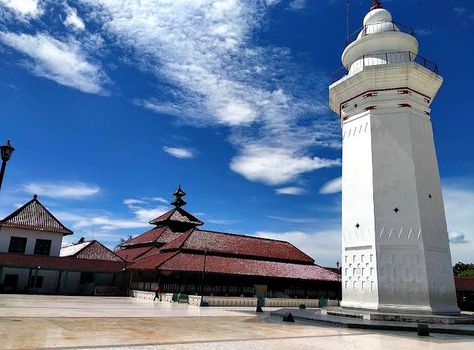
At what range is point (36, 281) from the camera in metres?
30.5

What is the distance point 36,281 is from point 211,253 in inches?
590

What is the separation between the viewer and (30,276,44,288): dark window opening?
3019 centimetres

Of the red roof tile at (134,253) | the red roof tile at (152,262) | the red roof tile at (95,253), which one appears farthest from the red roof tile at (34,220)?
the red roof tile at (152,262)

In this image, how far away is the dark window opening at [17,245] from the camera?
31328 mm

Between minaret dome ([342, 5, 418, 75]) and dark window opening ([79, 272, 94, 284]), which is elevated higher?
minaret dome ([342, 5, 418, 75])

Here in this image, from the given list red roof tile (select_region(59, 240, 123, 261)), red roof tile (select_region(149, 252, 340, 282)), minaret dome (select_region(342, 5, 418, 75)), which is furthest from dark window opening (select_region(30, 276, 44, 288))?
minaret dome (select_region(342, 5, 418, 75))

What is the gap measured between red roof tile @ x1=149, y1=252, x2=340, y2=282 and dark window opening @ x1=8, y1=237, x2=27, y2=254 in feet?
33.6

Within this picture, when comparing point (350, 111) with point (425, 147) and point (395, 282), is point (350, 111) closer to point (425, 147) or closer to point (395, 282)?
point (425, 147)

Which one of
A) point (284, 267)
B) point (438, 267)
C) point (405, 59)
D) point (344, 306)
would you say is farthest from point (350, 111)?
point (284, 267)

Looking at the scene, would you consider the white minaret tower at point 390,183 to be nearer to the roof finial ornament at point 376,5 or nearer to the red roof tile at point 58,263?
the roof finial ornament at point 376,5

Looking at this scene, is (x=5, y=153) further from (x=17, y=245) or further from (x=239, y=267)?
(x=17, y=245)

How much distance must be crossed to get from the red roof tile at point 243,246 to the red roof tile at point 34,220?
40.6 ft

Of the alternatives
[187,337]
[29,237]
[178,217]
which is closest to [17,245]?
[29,237]

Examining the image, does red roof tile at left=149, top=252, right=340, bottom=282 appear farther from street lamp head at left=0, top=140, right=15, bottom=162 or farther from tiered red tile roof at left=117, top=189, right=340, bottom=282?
street lamp head at left=0, top=140, right=15, bottom=162
